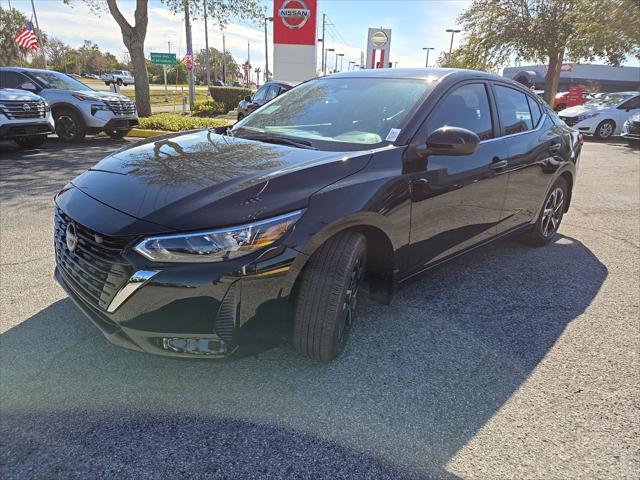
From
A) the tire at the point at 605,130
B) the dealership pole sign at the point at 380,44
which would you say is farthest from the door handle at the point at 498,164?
the dealership pole sign at the point at 380,44

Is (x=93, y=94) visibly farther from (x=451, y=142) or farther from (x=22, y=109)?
(x=451, y=142)

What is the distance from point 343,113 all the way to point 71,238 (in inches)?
72.3

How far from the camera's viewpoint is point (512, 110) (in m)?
3.73

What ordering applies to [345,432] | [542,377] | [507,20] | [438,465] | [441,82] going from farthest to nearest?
[507,20], [441,82], [542,377], [345,432], [438,465]

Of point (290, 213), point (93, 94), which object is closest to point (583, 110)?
point (93, 94)

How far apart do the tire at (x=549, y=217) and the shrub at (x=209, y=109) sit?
19172 millimetres

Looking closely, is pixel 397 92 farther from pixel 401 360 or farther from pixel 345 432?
pixel 345 432

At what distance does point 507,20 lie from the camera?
832 inches

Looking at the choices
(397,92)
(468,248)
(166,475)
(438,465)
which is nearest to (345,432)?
(438,465)

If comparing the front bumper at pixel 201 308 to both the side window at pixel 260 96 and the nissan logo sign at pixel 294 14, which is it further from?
the nissan logo sign at pixel 294 14

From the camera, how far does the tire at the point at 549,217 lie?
4.33 m

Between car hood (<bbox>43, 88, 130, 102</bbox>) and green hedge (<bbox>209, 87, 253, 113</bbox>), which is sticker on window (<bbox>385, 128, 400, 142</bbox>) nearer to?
car hood (<bbox>43, 88, 130, 102</bbox>)

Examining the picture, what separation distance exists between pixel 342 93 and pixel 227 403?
7.47 feet

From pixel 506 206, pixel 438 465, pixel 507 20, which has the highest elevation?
pixel 507 20
